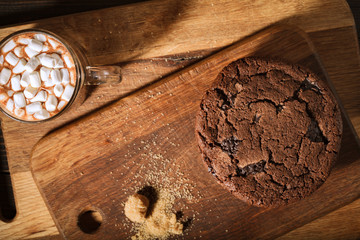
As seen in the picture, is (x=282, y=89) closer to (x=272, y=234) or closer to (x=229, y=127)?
(x=229, y=127)

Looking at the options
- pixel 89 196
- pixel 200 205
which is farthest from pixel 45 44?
pixel 200 205

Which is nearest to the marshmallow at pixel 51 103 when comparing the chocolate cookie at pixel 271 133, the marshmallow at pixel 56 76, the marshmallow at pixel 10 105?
the marshmallow at pixel 56 76

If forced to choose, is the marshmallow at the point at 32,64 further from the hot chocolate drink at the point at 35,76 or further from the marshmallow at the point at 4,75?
the marshmallow at the point at 4,75

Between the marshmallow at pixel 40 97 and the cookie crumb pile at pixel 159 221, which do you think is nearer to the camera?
the marshmallow at pixel 40 97

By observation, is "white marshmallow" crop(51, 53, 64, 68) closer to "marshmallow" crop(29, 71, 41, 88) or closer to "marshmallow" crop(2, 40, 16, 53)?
"marshmallow" crop(29, 71, 41, 88)

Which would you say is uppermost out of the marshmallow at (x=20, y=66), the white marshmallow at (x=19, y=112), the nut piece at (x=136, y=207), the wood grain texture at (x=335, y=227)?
the marshmallow at (x=20, y=66)

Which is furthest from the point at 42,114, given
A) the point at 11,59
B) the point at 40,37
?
the point at 40,37

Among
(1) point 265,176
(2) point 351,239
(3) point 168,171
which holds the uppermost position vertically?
(3) point 168,171
